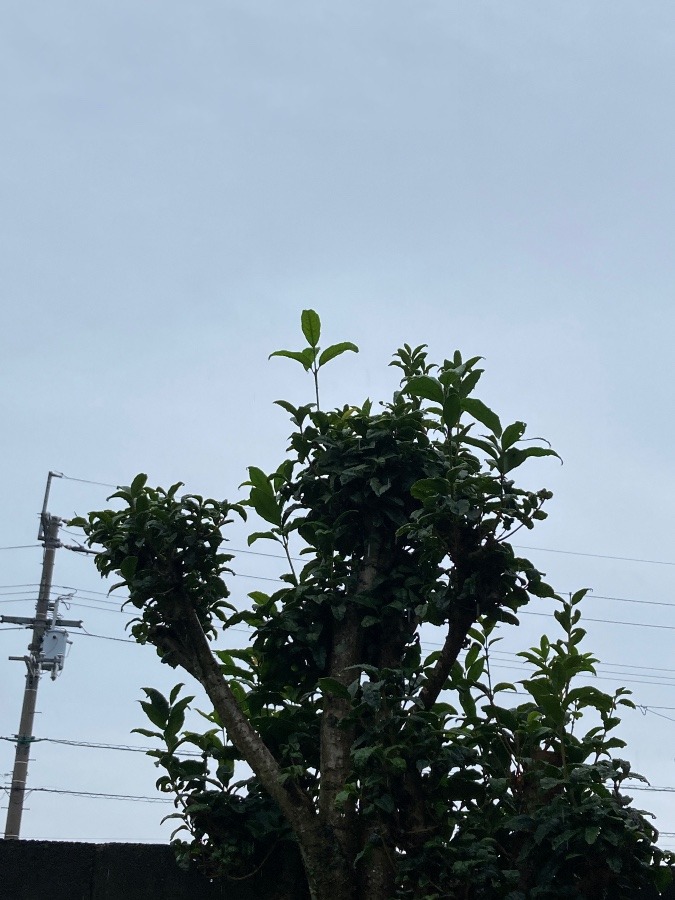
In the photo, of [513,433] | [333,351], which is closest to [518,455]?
[513,433]

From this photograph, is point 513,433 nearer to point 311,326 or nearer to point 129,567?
point 311,326

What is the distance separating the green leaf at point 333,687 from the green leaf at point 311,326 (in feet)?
4.38

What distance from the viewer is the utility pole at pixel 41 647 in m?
12.7

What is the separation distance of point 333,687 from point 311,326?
1.44 metres

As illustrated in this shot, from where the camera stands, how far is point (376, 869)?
11.8 feet

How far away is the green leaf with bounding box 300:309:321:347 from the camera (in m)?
4.20

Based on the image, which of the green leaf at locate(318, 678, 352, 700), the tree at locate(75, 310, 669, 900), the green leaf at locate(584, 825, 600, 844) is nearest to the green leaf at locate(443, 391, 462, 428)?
the tree at locate(75, 310, 669, 900)

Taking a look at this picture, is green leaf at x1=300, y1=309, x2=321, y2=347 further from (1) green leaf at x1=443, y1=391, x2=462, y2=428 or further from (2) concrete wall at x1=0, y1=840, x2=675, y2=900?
(2) concrete wall at x1=0, y1=840, x2=675, y2=900

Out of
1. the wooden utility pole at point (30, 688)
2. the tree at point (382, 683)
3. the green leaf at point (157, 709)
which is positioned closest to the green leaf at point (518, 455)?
the tree at point (382, 683)

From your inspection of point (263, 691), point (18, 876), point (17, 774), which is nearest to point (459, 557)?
point (263, 691)

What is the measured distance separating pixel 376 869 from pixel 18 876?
1.22 metres

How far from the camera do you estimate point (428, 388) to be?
12.6 ft

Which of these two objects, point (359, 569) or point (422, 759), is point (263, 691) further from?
point (422, 759)

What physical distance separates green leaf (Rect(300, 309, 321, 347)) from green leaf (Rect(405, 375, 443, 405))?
499mm
